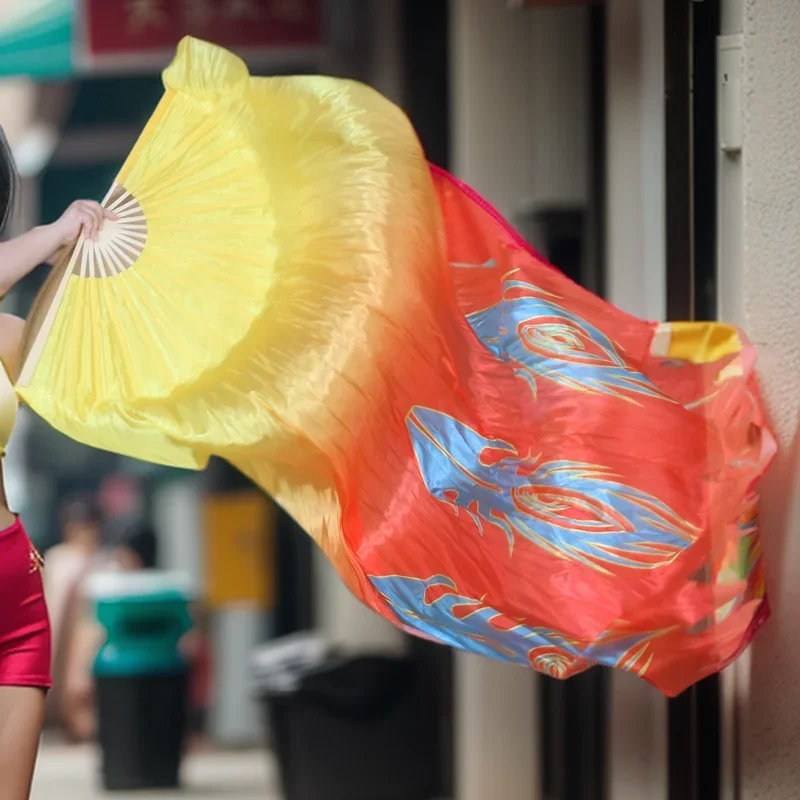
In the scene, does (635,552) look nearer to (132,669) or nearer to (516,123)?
(516,123)

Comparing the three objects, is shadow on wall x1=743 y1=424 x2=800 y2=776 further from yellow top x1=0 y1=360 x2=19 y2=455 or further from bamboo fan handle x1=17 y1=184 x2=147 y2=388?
yellow top x1=0 y1=360 x2=19 y2=455

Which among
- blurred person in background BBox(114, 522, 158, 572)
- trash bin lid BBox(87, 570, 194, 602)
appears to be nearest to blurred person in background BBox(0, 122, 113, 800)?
trash bin lid BBox(87, 570, 194, 602)

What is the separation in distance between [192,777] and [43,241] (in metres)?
7.22

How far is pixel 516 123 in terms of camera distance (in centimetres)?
739

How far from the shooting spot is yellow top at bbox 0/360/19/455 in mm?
3611

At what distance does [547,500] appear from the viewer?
3881 millimetres

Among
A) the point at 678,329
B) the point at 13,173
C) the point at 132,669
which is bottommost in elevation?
the point at 132,669

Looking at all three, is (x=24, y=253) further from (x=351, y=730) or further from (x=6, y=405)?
(x=351, y=730)

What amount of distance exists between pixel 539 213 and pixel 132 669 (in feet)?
13.5

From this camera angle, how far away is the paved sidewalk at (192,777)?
9.39 meters

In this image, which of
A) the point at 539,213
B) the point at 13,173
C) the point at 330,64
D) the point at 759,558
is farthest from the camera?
the point at 330,64

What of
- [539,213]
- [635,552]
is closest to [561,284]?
[635,552]

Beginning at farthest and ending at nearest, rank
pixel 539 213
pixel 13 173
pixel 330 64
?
1. pixel 330 64
2. pixel 539 213
3. pixel 13 173

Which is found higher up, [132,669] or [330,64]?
[330,64]
